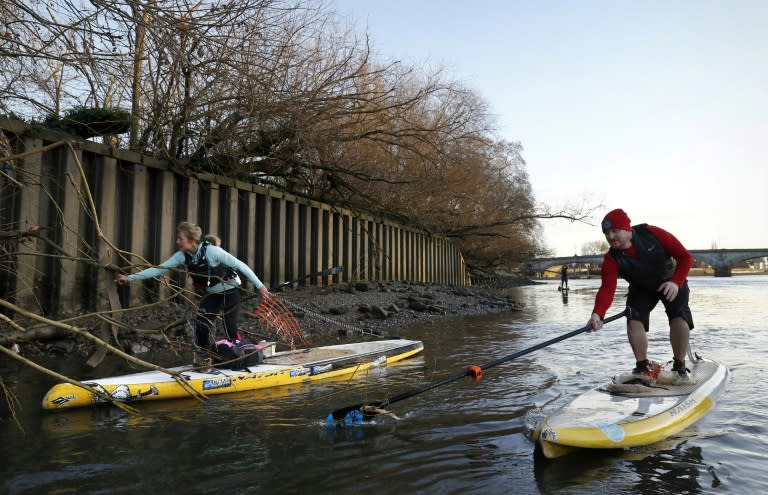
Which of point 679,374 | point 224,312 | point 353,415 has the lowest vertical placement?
point 353,415

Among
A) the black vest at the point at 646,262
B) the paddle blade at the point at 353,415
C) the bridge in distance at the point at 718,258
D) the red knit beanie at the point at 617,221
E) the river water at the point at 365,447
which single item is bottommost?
the river water at the point at 365,447

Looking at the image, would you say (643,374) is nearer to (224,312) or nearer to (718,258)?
(224,312)

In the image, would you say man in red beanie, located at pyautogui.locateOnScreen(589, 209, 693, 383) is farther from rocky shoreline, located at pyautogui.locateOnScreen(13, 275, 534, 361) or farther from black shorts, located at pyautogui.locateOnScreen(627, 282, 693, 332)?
rocky shoreline, located at pyautogui.locateOnScreen(13, 275, 534, 361)

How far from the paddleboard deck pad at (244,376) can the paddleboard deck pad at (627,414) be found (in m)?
2.94

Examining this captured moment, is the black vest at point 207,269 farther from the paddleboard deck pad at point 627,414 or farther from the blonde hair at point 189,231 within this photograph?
the paddleboard deck pad at point 627,414

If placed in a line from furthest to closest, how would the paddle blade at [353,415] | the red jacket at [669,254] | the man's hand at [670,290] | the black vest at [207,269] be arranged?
the black vest at [207,269] < the red jacket at [669,254] < the man's hand at [670,290] < the paddle blade at [353,415]

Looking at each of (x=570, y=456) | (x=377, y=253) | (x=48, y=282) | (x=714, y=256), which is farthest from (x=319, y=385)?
(x=714, y=256)

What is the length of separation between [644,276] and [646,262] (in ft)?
0.48

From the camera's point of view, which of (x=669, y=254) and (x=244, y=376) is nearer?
(x=669, y=254)

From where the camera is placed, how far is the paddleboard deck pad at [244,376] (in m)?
5.79

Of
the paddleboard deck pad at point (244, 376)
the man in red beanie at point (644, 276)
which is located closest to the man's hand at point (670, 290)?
the man in red beanie at point (644, 276)

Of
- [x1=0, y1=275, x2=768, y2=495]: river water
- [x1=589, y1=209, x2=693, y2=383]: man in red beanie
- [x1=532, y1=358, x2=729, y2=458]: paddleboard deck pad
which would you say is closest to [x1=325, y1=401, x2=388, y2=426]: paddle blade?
[x1=0, y1=275, x2=768, y2=495]: river water

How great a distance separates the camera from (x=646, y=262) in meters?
5.66

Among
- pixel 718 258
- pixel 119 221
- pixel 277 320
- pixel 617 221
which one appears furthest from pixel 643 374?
pixel 718 258
